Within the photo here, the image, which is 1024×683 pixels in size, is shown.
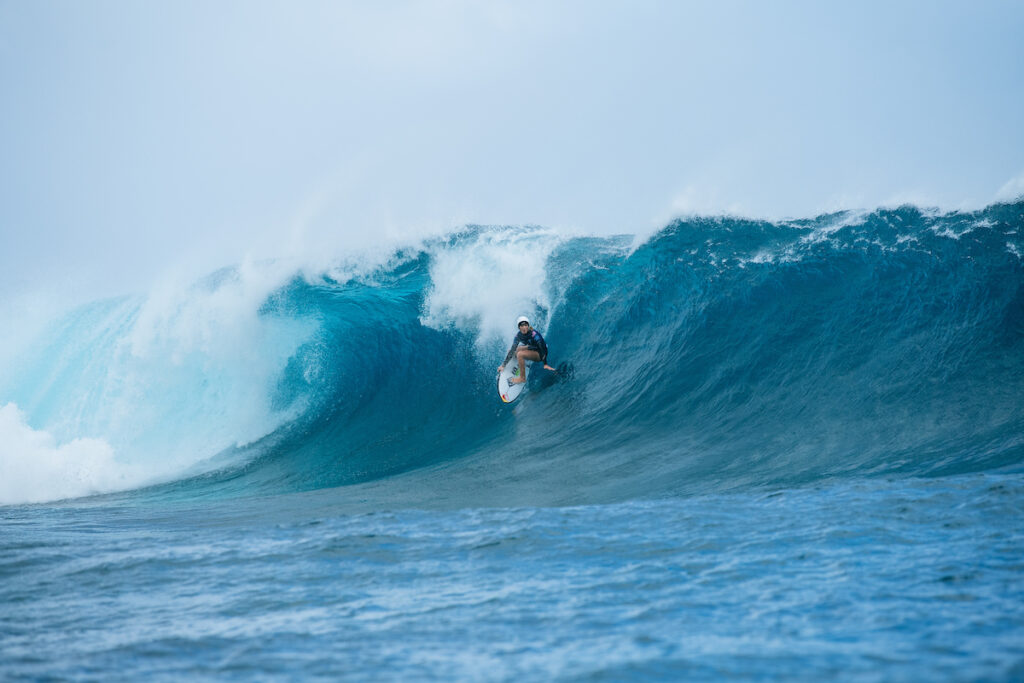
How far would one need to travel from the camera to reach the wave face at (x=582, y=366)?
25.1ft

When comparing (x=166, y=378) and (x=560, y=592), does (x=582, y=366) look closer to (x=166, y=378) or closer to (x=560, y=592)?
(x=166, y=378)

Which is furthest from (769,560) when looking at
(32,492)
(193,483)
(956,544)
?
(32,492)

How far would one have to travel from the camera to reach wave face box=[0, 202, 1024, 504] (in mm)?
7652

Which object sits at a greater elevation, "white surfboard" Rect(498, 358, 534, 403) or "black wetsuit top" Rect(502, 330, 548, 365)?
"black wetsuit top" Rect(502, 330, 548, 365)

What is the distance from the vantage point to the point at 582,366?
11094 mm

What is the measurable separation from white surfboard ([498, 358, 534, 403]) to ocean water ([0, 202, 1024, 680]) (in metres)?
0.24

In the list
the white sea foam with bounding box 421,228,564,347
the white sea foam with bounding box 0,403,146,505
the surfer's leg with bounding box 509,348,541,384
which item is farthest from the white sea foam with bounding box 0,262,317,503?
the surfer's leg with bounding box 509,348,541,384

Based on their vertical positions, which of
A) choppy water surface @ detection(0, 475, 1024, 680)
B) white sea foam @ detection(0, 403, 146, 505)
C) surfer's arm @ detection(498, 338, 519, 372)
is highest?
surfer's arm @ detection(498, 338, 519, 372)

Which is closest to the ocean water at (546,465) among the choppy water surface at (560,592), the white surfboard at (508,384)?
the choppy water surface at (560,592)

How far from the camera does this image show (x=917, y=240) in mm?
11500

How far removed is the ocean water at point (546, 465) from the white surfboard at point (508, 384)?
0.24m

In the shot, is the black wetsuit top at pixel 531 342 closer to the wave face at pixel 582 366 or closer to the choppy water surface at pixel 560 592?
the wave face at pixel 582 366

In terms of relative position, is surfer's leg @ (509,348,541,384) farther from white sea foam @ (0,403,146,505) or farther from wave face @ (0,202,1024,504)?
white sea foam @ (0,403,146,505)

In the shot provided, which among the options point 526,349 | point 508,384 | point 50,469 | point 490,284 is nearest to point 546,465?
point 508,384
